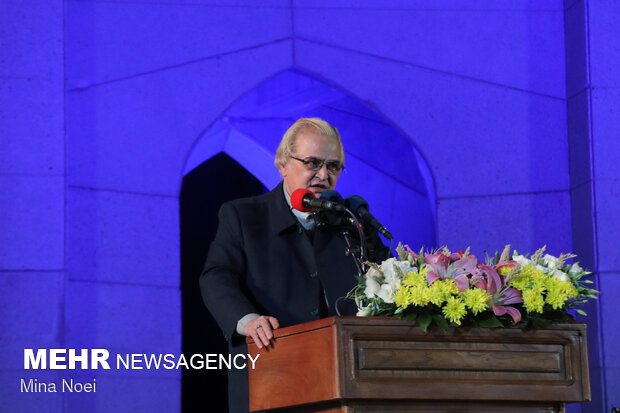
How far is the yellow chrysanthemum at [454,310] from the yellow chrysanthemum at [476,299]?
2cm

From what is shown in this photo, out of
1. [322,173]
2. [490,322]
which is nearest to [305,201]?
[322,173]

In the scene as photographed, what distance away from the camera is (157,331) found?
17.0 feet

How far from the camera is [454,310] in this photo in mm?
2141

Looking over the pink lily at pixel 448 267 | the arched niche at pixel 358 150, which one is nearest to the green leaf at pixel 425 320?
the pink lily at pixel 448 267

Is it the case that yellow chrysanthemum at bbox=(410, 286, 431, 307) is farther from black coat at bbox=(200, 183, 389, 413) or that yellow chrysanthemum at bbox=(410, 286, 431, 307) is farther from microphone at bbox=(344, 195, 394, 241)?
black coat at bbox=(200, 183, 389, 413)

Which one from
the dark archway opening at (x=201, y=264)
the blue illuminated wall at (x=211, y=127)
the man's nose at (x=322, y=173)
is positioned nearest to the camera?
the man's nose at (x=322, y=173)

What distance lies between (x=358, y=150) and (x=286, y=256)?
3884 mm

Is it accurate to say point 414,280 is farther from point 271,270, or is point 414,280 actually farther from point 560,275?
point 271,270

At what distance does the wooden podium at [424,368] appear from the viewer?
6.78 ft

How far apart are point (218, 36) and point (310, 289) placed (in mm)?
2956

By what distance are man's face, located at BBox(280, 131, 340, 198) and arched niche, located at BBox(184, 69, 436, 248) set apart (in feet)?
11.0

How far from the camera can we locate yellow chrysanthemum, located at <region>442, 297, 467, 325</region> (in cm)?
213

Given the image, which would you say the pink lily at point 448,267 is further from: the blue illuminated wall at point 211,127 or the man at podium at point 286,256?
the blue illuminated wall at point 211,127

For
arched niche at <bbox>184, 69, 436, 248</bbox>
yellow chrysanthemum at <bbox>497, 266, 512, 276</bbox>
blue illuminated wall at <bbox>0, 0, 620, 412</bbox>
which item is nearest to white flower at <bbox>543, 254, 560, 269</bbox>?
yellow chrysanthemum at <bbox>497, 266, 512, 276</bbox>
